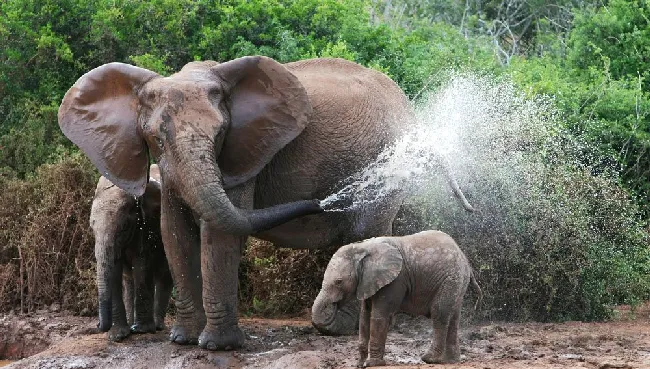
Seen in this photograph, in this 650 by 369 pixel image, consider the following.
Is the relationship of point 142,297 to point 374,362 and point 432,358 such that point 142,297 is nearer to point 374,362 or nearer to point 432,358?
point 374,362

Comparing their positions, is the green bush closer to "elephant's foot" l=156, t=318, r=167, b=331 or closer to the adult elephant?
the adult elephant

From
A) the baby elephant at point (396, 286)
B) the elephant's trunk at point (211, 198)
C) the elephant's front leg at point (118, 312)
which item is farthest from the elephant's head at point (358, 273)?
the elephant's front leg at point (118, 312)

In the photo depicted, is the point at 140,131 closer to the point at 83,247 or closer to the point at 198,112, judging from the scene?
the point at 198,112

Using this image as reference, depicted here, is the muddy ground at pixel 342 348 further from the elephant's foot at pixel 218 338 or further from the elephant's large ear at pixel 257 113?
the elephant's large ear at pixel 257 113

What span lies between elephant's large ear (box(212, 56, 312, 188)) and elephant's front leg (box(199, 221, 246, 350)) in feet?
1.71

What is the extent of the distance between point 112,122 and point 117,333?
1756 mm

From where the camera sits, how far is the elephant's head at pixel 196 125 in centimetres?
896

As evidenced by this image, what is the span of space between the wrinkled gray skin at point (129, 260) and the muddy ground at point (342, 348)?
0.22 metres

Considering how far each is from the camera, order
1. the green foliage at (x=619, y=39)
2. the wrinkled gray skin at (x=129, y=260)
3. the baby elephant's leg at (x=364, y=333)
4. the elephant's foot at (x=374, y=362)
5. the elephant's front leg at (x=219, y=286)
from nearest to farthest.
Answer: the elephant's foot at (x=374, y=362)
the baby elephant's leg at (x=364, y=333)
the elephant's front leg at (x=219, y=286)
the wrinkled gray skin at (x=129, y=260)
the green foliage at (x=619, y=39)


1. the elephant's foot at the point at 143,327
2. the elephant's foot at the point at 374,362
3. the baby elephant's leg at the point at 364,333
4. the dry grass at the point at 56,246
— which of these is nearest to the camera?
the elephant's foot at the point at 374,362

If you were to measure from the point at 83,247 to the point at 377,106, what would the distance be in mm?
3773

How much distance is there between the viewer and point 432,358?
28.5 feet

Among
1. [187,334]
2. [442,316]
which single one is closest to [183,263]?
[187,334]

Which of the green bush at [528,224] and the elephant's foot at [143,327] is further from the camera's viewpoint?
the green bush at [528,224]
